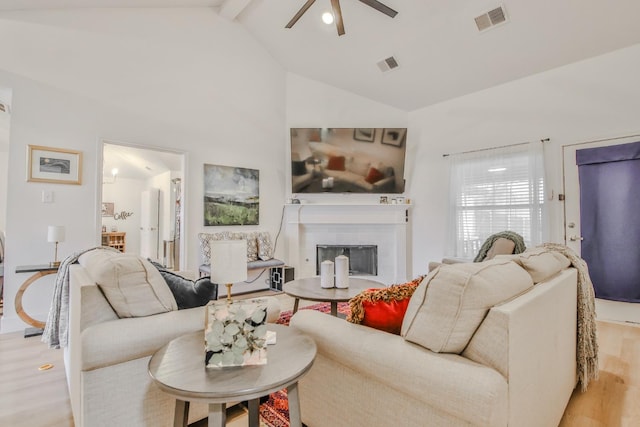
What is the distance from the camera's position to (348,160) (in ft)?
16.4

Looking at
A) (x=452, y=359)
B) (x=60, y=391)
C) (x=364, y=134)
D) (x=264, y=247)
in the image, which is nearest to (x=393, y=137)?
(x=364, y=134)

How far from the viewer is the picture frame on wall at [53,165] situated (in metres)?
3.09

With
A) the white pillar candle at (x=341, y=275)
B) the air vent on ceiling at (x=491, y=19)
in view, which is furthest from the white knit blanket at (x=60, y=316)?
the air vent on ceiling at (x=491, y=19)

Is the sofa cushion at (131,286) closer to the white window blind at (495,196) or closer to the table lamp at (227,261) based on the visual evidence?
the table lamp at (227,261)

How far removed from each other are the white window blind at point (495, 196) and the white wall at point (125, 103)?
2724mm

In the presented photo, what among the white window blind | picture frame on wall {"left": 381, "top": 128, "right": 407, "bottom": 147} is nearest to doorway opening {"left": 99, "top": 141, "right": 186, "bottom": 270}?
picture frame on wall {"left": 381, "top": 128, "right": 407, "bottom": 147}

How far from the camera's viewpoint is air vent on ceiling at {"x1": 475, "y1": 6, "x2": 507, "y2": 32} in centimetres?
320

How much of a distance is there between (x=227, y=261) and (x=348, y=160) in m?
3.67

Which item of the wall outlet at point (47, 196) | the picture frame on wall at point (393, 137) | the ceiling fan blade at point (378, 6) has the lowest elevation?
the wall outlet at point (47, 196)

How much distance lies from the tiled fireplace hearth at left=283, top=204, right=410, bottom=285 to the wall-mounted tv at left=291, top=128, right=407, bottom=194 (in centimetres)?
32

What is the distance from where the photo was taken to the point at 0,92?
10.0 feet

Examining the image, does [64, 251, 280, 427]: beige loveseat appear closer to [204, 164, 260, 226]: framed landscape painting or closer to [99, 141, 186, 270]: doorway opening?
[204, 164, 260, 226]: framed landscape painting

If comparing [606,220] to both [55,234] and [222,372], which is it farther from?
[55,234]

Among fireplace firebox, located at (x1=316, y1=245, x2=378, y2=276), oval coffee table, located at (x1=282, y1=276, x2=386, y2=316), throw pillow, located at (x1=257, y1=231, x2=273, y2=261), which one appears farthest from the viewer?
fireplace firebox, located at (x1=316, y1=245, x2=378, y2=276)
